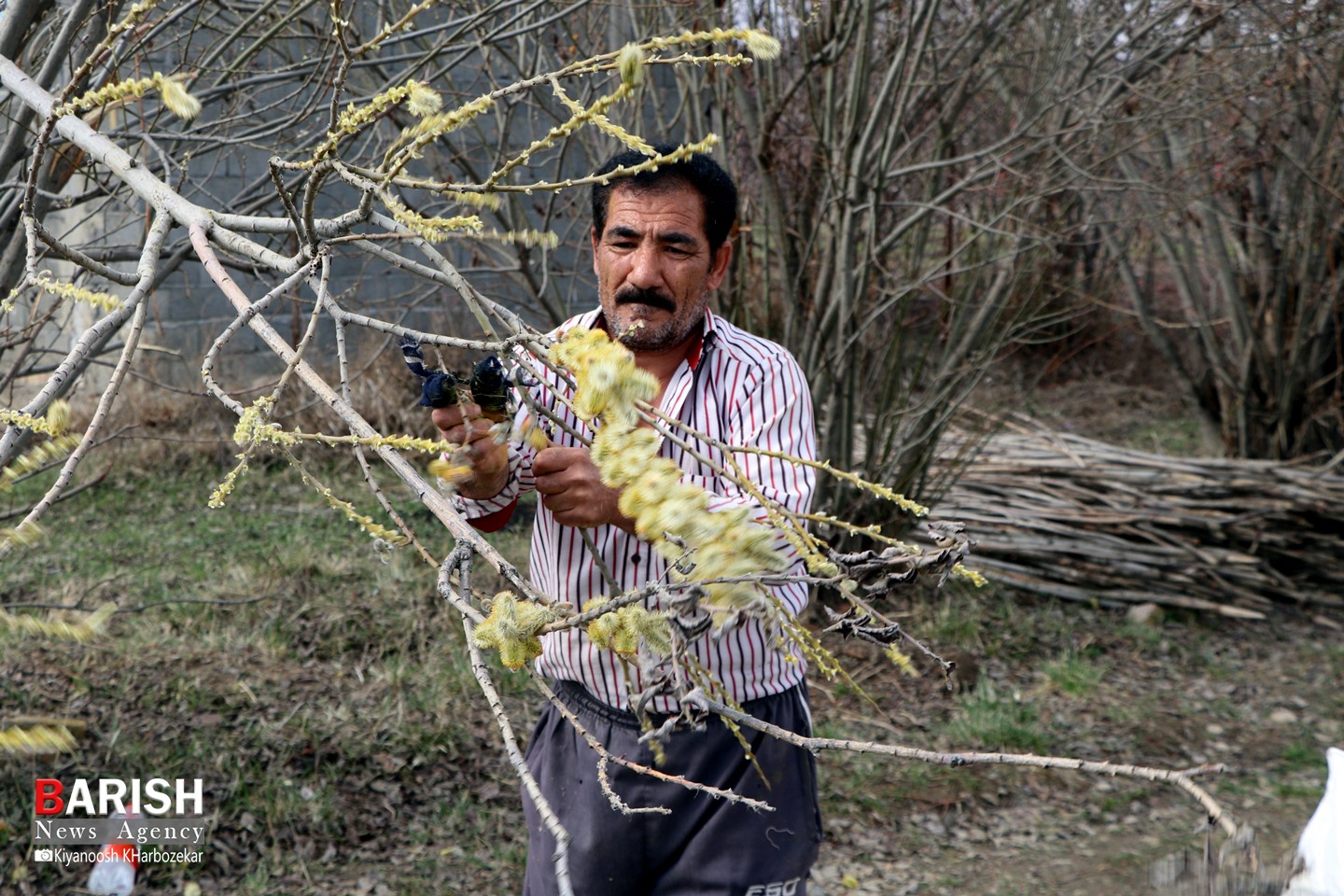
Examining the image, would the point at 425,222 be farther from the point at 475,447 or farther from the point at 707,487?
the point at 707,487

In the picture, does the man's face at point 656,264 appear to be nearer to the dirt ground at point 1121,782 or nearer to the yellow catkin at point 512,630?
the yellow catkin at point 512,630

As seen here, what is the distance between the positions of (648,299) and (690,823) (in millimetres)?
1007

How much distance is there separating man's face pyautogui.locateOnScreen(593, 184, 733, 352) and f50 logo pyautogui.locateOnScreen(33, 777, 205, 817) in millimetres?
2157

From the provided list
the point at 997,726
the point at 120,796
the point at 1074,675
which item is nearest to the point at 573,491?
the point at 120,796

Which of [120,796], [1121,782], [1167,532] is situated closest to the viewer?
[120,796]

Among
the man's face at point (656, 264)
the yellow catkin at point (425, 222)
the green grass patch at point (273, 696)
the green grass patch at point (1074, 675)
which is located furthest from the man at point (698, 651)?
the green grass patch at point (1074, 675)

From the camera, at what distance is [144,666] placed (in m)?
4.08

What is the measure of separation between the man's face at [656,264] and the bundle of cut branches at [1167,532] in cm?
364

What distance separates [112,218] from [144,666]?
9.88ft

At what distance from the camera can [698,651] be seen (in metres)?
2.10

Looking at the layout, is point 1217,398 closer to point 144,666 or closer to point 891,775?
point 891,775

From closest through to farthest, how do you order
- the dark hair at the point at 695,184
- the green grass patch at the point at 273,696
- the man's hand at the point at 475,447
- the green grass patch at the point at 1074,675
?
the man's hand at the point at 475,447
the dark hair at the point at 695,184
the green grass patch at the point at 273,696
the green grass patch at the point at 1074,675

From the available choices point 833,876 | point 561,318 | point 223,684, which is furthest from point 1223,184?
point 223,684

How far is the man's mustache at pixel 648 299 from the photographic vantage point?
228 centimetres
